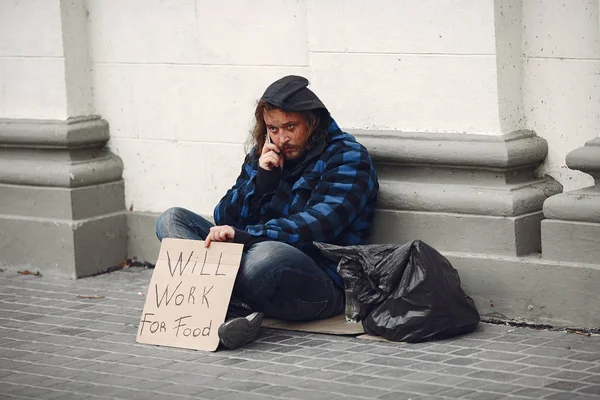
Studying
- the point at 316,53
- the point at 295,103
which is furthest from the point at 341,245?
the point at 316,53

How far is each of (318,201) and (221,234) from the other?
1.56ft

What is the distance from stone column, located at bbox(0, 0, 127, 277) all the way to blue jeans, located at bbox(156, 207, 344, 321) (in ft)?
6.10

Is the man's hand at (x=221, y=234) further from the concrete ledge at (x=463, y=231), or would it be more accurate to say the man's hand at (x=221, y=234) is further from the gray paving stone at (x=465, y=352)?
the gray paving stone at (x=465, y=352)

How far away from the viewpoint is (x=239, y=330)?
4871 millimetres

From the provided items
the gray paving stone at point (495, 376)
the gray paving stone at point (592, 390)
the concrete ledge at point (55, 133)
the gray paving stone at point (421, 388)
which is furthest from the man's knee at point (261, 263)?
the concrete ledge at point (55, 133)

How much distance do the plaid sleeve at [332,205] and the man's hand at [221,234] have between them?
0.35 ft

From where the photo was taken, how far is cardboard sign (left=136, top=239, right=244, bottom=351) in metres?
4.97

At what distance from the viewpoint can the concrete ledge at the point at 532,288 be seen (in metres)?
4.83

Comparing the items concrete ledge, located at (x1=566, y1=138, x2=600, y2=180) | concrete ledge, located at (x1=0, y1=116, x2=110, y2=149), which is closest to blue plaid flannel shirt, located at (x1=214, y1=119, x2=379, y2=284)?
concrete ledge, located at (x1=566, y1=138, x2=600, y2=180)

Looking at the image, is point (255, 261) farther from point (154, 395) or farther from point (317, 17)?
point (317, 17)

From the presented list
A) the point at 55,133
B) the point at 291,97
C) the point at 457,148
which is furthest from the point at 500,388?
the point at 55,133

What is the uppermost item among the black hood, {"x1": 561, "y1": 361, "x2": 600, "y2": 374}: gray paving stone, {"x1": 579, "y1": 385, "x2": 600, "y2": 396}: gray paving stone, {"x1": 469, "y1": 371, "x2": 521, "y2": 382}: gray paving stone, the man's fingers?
the black hood

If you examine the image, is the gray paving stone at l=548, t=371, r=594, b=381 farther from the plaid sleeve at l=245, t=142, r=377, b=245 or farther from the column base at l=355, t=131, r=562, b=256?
the plaid sleeve at l=245, t=142, r=377, b=245

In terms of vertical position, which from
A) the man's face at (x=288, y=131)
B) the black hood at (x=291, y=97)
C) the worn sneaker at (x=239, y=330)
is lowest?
the worn sneaker at (x=239, y=330)
